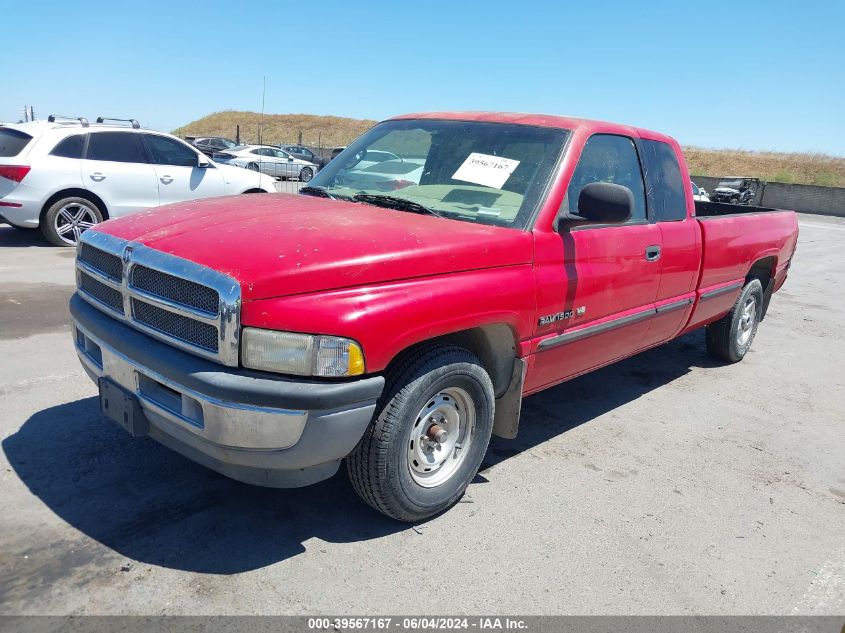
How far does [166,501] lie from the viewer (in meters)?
3.19

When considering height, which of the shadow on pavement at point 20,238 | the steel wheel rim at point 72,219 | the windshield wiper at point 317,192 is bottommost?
the shadow on pavement at point 20,238

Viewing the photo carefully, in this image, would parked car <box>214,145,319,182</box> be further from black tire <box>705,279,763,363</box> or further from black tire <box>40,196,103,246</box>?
black tire <box>705,279,763,363</box>

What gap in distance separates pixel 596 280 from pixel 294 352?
2.01 meters

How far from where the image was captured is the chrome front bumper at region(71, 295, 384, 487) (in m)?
2.52

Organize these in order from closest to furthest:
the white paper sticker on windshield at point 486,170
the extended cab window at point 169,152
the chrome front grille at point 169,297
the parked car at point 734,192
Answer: the chrome front grille at point 169,297
the white paper sticker on windshield at point 486,170
the extended cab window at point 169,152
the parked car at point 734,192

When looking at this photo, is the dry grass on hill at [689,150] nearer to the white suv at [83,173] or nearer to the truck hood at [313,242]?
the white suv at [83,173]

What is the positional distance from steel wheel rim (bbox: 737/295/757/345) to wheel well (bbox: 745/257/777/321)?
0.75ft

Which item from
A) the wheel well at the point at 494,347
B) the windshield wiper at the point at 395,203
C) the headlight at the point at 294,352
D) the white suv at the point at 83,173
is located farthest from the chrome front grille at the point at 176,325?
the white suv at the point at 83,173

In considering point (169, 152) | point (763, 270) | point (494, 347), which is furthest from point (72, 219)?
point (763, 270)

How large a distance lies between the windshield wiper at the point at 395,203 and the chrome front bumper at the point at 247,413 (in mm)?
1238

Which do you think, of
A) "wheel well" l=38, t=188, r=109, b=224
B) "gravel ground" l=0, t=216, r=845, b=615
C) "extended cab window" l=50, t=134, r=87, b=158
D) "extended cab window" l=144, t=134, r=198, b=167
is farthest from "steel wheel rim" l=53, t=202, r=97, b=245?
"gravel ground" l=0, t=216, r=845, b=615

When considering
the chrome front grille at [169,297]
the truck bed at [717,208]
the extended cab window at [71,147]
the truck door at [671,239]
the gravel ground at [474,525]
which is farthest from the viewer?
the extended cab window at [71,147]

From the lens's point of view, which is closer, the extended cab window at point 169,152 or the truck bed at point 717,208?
the truck bed at point 717,208

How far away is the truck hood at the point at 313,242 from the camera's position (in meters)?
2.59
